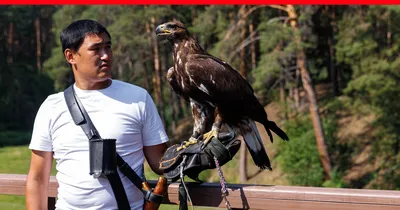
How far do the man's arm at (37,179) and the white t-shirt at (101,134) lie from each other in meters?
0.05

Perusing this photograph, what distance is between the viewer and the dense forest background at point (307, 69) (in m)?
18.9

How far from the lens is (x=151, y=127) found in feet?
8.06

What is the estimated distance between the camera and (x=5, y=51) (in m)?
37.7

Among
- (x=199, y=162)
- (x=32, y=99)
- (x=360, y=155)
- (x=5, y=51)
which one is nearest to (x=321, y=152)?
(x=360, y=155)

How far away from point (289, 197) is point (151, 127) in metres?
0.60

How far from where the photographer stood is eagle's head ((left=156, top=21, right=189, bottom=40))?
9.93 ft

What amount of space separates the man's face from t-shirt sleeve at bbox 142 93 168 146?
0.65 feet

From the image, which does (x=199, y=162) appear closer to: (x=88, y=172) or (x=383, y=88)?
(x=88, y=172)

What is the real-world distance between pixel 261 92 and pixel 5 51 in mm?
22460

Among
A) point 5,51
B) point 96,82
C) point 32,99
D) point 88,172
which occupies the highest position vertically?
point 96,82

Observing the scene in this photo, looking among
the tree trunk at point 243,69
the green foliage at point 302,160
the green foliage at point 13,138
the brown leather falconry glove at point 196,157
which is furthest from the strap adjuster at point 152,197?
the green foliage at point 13,138

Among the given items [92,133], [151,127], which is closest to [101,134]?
[92,133]

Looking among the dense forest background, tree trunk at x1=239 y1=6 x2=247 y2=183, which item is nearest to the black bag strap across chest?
the dense forest background

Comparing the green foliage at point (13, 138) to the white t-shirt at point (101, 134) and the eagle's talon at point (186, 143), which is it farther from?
the white t-shirt at point (101, 134)
